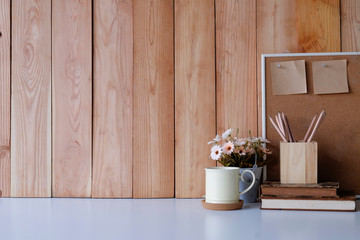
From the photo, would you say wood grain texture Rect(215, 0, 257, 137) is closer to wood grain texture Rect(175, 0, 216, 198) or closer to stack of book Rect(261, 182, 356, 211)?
wood grain texture Rect(175, 0, 216, 198)

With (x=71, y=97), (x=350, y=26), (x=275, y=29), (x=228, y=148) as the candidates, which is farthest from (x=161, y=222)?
(x=350, y=26)

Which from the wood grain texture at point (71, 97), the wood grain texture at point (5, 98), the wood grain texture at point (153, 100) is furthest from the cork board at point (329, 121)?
the wood grain texture at point (5, 98)

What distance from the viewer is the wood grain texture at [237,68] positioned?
1.26 m

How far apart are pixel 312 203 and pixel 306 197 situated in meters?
0.02

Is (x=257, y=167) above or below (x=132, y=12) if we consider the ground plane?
below

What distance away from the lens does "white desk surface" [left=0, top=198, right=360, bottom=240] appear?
833 millimetres

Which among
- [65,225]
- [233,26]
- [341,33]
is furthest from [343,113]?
[65,225]

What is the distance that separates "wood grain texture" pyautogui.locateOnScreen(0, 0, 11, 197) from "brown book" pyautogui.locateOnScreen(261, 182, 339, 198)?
820 mm

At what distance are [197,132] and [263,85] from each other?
0.82 ft

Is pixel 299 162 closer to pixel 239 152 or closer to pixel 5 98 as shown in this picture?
pixel 239 152

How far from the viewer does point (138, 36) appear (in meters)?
1.29

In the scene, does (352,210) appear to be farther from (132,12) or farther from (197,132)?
(132,12)

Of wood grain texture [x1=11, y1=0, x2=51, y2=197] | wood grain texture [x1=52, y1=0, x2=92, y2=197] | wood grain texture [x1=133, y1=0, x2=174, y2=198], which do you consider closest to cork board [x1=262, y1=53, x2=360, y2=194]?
wood grain texture [x1=133, y1=0, x2=174, y2=198]

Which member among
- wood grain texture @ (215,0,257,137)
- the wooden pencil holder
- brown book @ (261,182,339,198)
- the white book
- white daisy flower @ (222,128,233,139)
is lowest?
the white book
